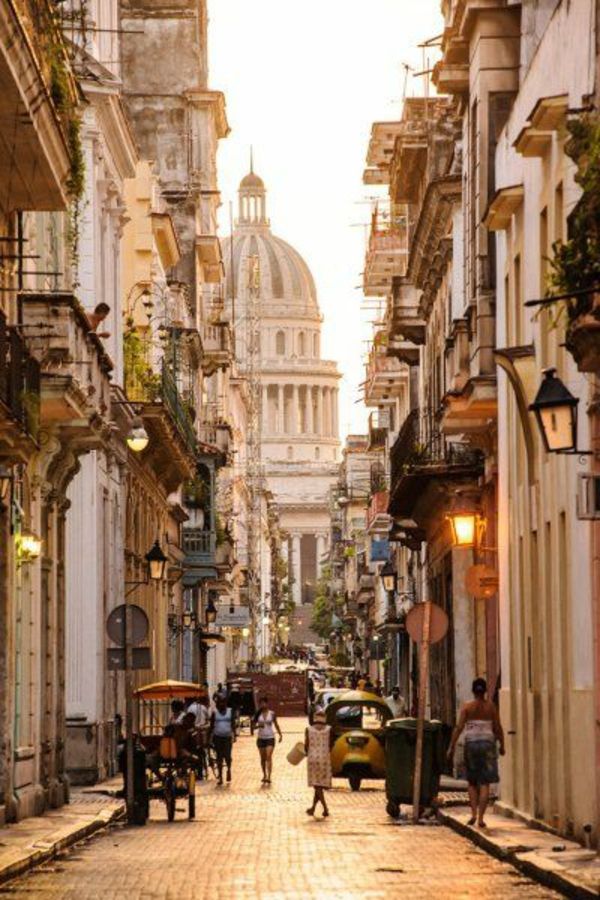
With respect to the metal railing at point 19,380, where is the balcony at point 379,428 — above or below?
above

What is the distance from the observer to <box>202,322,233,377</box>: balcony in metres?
76.9

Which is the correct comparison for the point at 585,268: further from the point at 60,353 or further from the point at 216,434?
the point at 216,434

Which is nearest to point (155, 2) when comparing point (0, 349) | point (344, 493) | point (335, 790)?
point (335, 790)

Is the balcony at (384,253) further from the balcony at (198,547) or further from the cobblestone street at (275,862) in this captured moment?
the cobblestone street at (275,862)

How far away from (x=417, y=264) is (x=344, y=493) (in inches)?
4458

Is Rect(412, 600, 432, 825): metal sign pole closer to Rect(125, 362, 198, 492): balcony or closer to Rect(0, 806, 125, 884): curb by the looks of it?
Rect(0, 806, 125, 884): curb

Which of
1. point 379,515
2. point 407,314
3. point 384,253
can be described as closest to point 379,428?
point 379,515

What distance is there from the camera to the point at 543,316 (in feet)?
81.0

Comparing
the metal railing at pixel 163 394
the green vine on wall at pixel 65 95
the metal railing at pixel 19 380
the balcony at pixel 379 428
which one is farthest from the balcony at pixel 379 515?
the metal railing at pixel 19 380

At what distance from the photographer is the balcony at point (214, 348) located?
7694 centimetres

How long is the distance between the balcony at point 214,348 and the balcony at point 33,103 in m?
49.5

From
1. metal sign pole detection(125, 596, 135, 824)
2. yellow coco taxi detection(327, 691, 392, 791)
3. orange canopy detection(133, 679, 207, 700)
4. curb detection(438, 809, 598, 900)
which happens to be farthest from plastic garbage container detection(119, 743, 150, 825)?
yellow coco taxi detection(327, 691, 392, 791)

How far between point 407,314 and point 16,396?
1105 inches

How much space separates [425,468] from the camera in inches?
1566
